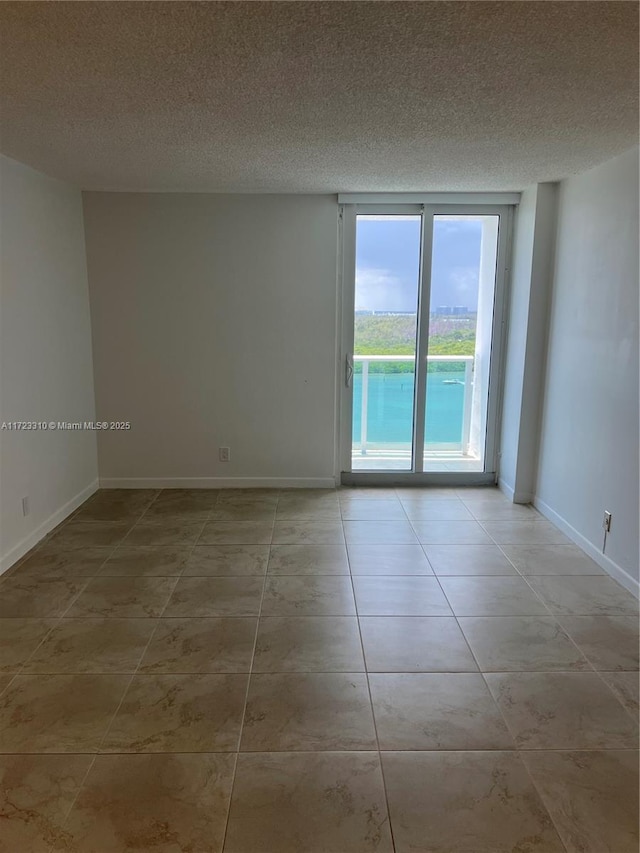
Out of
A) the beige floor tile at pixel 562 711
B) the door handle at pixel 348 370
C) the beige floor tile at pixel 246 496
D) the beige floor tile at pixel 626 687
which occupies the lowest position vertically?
the beige floor tile at pixel 562 711

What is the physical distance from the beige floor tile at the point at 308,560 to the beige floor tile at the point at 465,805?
1323mm

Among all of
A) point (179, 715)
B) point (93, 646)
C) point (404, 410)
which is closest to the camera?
point (179, 715)

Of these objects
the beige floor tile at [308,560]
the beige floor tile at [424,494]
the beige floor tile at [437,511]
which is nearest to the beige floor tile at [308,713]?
the beige floor tile at [308,560]

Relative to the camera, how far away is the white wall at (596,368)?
2818 mm

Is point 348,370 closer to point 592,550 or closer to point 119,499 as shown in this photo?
point 119,499

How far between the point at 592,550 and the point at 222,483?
2.77 meters

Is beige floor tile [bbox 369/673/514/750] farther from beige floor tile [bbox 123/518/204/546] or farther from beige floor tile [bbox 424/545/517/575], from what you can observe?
beige floor tile [bbox 123/518/204/546]

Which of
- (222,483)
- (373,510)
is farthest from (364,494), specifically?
(222,483)

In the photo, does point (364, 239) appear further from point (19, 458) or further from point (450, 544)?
point (19, 458)

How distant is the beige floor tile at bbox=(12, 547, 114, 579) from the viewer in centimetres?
299

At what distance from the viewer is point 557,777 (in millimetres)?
1694

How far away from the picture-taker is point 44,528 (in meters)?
3.48

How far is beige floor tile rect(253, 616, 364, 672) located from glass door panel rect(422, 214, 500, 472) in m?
2.36

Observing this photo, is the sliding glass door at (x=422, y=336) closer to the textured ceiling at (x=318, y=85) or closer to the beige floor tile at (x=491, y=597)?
the textured ceiling at (x=318, y=85)
